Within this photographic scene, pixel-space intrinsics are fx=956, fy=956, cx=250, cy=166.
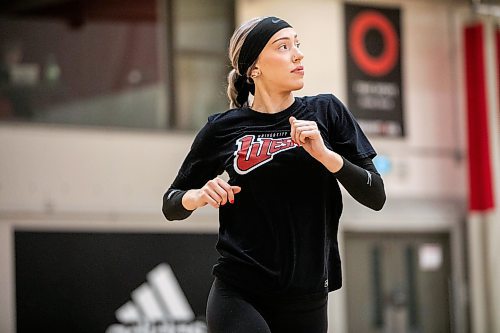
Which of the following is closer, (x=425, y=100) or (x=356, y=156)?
(x=356, y=156)

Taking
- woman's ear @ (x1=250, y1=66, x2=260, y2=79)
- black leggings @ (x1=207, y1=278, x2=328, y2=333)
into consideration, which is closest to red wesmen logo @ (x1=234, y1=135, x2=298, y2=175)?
woman's ear @ (x1=250, y1=66, x2=260, y2=79)

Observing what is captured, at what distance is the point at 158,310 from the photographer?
10.8 metres

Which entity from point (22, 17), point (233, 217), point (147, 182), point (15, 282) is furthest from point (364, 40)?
point (233, 217)

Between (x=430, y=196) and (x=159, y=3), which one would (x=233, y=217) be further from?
(x=430, y=196)

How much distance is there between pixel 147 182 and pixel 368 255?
3280 mm

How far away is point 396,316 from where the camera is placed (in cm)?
1252

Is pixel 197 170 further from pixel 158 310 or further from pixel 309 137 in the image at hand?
pixel 158 310

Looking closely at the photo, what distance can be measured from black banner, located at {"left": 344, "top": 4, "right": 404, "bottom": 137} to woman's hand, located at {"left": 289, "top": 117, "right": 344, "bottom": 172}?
29.7 ft

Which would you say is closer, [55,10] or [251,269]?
[251,269]

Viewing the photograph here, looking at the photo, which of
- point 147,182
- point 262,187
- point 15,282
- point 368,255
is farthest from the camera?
point 368,255

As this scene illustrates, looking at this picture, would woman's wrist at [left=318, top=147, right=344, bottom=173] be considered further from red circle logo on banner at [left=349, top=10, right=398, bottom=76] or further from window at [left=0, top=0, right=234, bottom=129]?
red circle logo on banner at [left=349, top=10, right=398, bottom=76]

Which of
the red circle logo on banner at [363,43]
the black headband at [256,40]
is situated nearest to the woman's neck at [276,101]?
the black headband at [256,40]

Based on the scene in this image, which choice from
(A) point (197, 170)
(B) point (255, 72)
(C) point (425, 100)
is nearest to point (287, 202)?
(A) point (197, 170)

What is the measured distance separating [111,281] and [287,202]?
7.50m
